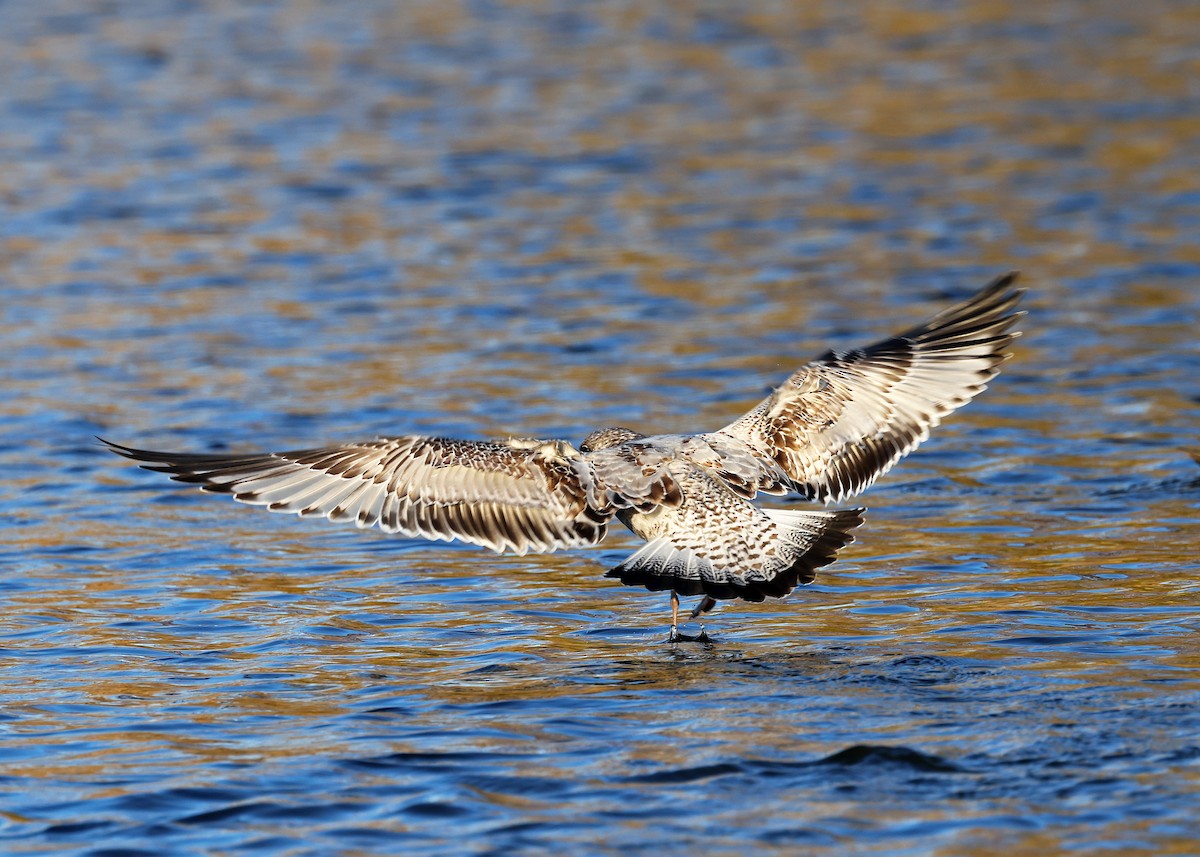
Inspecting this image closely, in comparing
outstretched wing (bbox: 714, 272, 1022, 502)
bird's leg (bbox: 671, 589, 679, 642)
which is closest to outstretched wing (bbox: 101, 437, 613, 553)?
bird's leg (bbox: 671, 589, 679, 642)

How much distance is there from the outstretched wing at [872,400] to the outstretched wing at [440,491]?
2.64 feet

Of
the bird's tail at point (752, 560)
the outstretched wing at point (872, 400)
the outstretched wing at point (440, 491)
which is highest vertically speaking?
the outstretched wing at point (872, 400)

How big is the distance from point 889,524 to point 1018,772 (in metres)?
3.59

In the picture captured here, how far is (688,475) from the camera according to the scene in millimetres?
7508

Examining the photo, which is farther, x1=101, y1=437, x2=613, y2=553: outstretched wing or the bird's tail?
x1=101, y1=437, x2=613, y2=553: outstretched wing

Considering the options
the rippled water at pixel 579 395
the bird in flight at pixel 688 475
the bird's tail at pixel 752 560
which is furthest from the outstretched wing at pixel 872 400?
the bird's tail at pixel 752 560

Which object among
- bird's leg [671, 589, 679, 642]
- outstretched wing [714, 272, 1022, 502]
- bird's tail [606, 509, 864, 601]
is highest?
outstretched wing [714, 272, 1022, 502]

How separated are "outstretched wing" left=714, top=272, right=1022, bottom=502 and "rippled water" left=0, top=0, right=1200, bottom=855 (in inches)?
24.1

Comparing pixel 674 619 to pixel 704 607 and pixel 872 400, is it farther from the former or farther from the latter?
pixel 872 400

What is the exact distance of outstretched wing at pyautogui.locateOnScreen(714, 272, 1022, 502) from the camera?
791 cm

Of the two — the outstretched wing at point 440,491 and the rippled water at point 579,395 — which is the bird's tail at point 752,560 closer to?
the rippled water at point 579,395

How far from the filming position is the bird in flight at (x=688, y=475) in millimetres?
7047

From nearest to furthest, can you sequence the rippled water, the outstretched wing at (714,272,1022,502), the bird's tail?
the rippled water < the bird's tail < the outstretched wing at (714,272,1022,502)

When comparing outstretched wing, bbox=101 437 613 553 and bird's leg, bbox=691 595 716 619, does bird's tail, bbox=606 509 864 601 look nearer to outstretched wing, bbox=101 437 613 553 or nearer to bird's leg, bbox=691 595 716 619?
bird's leg, bbox=691 595 716 619
